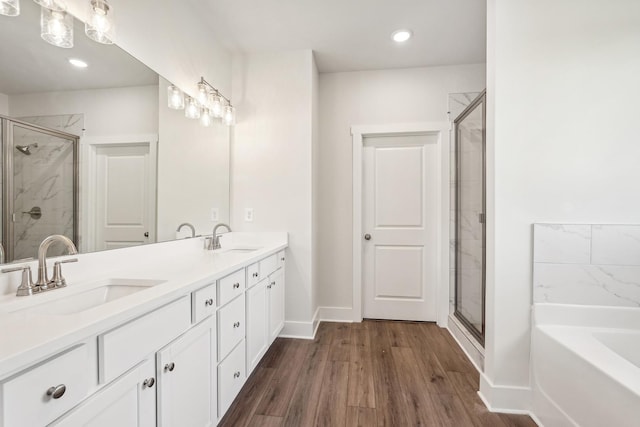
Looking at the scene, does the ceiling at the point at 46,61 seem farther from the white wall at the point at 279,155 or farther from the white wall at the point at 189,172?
the white wall at the point at 279,155

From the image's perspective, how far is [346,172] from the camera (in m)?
2.85

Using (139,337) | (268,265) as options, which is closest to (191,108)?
(268,265)

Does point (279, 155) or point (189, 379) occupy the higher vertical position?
point (279, 155)

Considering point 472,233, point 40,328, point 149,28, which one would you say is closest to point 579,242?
point 472,233

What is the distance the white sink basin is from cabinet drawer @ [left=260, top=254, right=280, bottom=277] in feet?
2.65

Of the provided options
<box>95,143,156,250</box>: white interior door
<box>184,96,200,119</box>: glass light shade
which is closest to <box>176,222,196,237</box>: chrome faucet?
<box>95,143,156,250</box>: white interior door

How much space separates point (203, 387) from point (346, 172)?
2.18 m

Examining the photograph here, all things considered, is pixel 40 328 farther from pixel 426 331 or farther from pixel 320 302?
pixel 426 331

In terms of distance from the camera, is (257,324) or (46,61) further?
(257,324)

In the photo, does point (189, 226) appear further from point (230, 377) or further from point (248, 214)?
point (230, 377)

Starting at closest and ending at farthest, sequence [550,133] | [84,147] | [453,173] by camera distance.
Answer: [84,147] < [550,133] < [453,173]

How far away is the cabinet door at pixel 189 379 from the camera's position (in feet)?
3.19

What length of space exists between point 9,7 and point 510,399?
287 cm

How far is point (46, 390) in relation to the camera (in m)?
0.61
